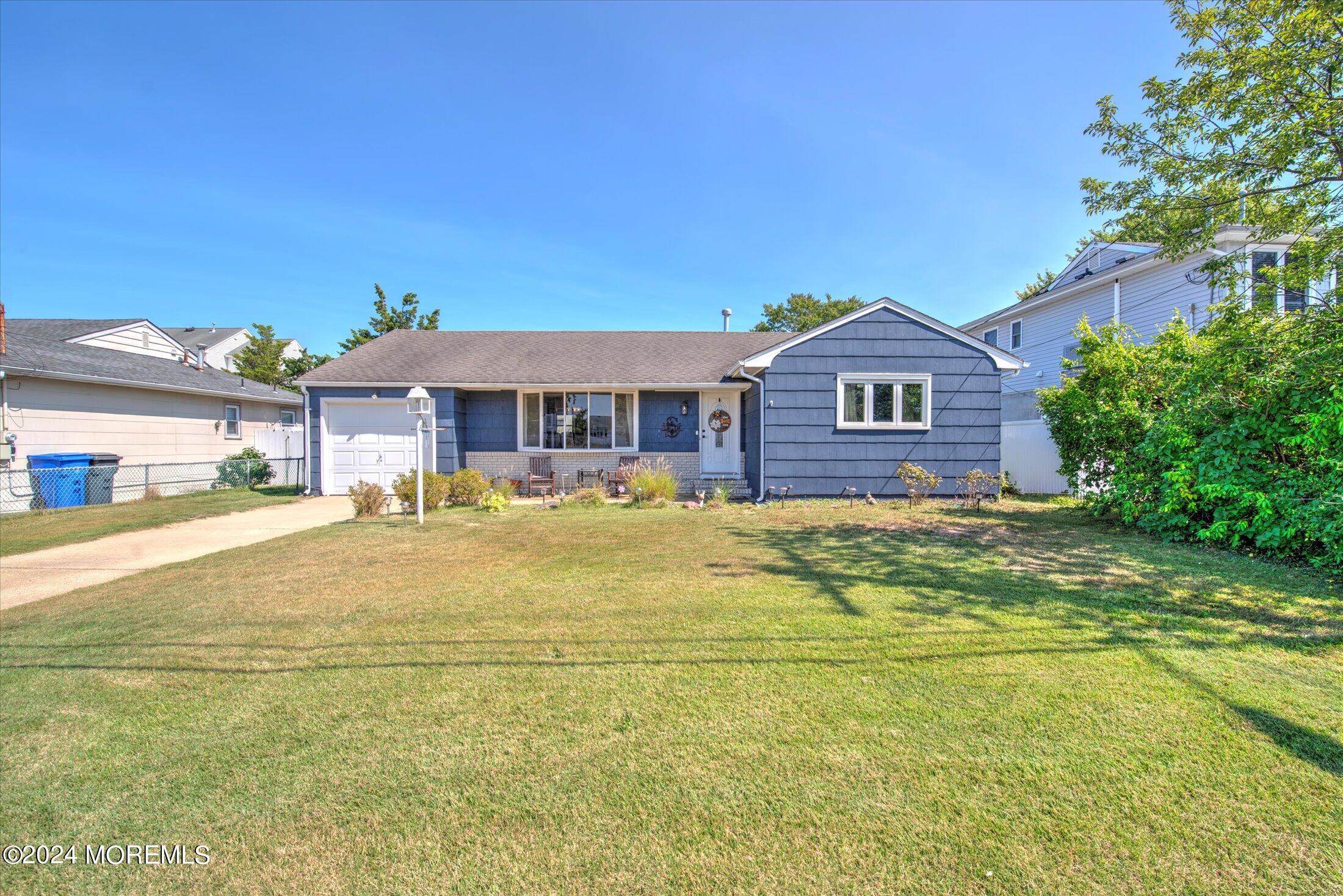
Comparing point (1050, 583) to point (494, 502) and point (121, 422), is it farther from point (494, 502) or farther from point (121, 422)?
point (121, 422)

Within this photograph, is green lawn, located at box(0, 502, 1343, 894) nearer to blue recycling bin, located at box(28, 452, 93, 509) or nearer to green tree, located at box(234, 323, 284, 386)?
blue recycling bin, located at box(28, 452, 93, 509)

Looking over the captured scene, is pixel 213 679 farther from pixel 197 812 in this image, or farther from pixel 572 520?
pixel 572 520

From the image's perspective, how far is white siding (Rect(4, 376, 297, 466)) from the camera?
1115 centimetres

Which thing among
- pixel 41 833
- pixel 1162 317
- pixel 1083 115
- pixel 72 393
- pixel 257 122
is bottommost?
pixel 41 833

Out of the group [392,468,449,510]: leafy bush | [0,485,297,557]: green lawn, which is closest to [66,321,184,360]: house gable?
[0,485,297,557]: green lawn

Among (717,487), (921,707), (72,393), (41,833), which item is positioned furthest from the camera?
(72,393)

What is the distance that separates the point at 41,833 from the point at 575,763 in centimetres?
198

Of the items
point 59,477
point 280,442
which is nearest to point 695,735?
point 59,477

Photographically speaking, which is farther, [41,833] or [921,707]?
[921,707]

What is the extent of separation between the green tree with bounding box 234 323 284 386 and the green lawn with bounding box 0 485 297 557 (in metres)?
15.0

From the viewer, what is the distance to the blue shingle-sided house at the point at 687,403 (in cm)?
1107

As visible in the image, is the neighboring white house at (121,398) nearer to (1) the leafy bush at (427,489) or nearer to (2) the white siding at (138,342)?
(2) the white siding at (138,342)

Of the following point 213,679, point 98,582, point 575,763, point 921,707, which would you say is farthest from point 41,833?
point 98,582

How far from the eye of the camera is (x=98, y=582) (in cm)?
555
